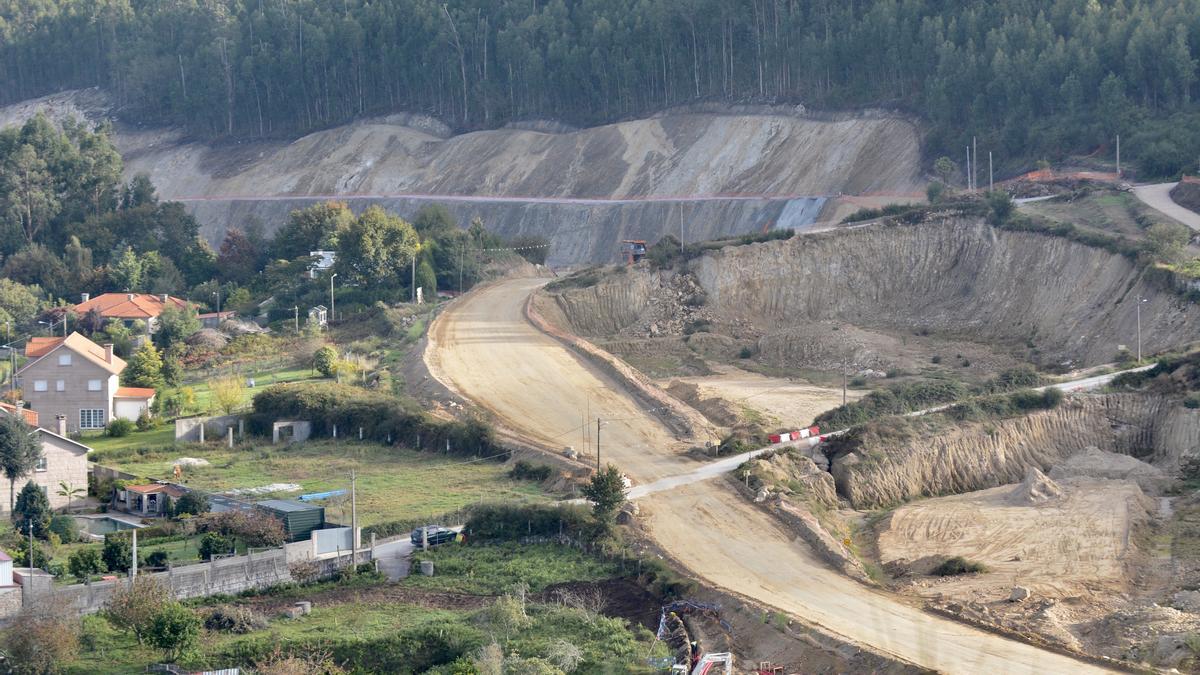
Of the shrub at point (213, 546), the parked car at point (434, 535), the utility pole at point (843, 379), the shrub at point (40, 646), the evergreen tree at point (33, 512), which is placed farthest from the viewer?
the utility pole at point (843, 379)

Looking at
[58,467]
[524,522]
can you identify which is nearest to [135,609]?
[524,522]

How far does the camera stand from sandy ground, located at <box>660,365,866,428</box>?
66.2 meters

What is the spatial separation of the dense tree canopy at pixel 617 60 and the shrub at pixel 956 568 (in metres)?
54.0

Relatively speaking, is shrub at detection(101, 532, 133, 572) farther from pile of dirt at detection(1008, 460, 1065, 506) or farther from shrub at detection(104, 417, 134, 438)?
pile of dirt at detection(1008, 460, 1065, 506)

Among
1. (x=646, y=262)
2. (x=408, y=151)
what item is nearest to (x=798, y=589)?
(x=646, y=262)

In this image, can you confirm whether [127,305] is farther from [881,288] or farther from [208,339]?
[881,288]

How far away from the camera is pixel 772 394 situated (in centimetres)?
7088

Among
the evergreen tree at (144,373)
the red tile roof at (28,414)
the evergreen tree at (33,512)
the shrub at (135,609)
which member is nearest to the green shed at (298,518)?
the evergreen tree at (33,512)

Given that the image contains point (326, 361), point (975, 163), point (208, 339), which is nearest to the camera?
point (326, 361)

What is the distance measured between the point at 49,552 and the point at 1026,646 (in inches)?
968

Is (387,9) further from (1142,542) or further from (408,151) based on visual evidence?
(1142,542)

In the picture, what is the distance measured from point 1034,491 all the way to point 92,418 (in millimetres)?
34851

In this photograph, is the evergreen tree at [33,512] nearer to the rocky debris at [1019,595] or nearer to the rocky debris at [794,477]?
the rocky debris at [794,477]

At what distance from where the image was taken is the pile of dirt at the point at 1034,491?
53.5 metres
